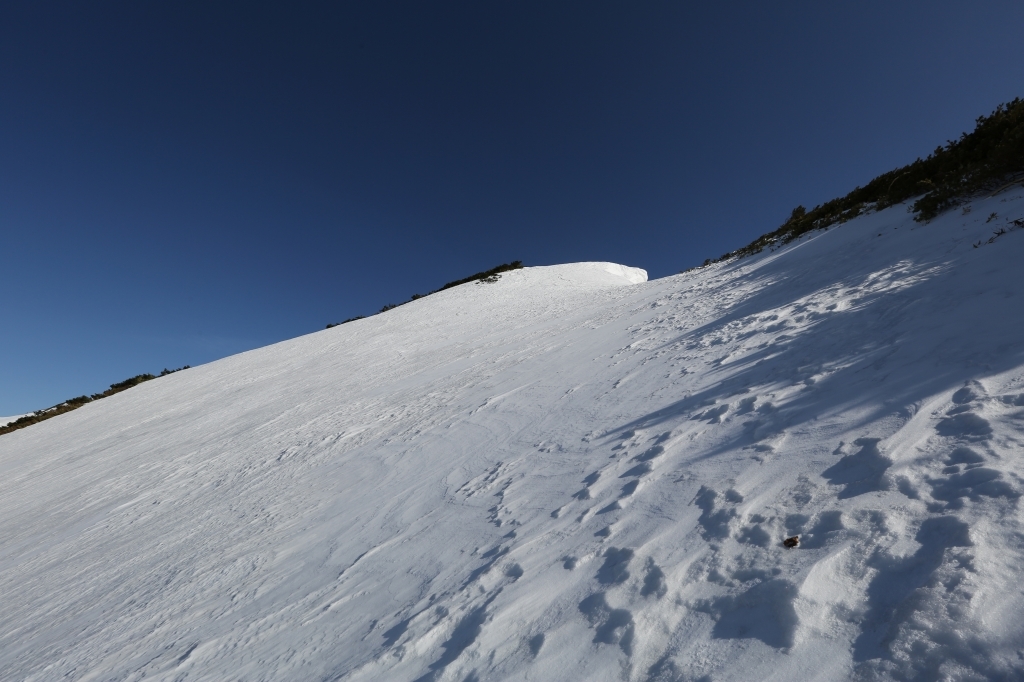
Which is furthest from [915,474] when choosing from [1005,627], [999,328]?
[999,328]

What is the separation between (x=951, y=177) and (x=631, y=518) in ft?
26.7

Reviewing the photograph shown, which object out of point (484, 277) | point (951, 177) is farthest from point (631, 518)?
point (484, 277)

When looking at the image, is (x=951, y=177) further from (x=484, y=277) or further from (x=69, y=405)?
(x=69, y=405)

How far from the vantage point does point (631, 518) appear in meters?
2.81

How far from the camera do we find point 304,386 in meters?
10.1

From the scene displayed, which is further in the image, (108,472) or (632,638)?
(108,472)

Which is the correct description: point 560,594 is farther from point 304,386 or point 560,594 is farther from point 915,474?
point 304,386

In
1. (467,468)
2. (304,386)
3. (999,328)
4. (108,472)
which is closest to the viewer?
(999,328)

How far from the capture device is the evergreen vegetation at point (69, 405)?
54.6 ft

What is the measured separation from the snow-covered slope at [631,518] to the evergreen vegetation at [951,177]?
0.61 meters

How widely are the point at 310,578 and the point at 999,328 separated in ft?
18.6

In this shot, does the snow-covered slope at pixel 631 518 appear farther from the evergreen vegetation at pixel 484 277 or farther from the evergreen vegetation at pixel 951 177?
the evergreen vegetation at pixel 484 277

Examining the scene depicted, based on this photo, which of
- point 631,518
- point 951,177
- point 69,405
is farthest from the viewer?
point 69,405

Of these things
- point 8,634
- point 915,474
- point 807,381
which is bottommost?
point 915,474
